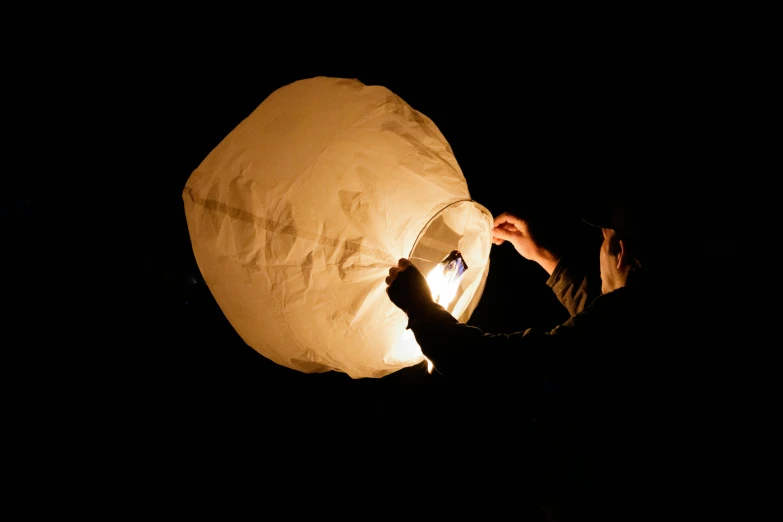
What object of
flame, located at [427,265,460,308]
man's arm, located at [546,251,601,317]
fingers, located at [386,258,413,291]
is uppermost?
fingers, located at [386,258,413,291]

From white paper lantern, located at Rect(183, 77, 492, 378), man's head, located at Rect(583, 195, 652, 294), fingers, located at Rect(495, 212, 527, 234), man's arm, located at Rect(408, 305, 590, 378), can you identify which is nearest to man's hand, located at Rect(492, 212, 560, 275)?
fingers, located at Rect(495, 212, 527, 234)

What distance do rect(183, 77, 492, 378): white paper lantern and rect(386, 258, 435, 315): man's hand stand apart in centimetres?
4

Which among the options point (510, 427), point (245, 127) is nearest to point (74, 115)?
point (245, 127)

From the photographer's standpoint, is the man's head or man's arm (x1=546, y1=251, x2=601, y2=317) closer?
the man's head

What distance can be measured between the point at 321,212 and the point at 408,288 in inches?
9.2

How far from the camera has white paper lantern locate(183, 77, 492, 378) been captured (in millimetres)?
792

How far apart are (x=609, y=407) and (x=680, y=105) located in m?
0.72

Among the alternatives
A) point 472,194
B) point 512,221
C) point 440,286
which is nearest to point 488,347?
point 440,286

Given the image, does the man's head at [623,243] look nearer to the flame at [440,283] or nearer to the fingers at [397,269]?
the flame at [440,283]

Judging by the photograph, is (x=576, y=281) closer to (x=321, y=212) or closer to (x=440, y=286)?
(x=440, y=286)

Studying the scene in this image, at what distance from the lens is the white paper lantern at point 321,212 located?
79 centimetres

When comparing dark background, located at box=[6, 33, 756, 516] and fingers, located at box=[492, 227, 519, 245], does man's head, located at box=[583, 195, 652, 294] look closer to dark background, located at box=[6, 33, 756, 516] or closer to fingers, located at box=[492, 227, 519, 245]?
dark background, located at box=[6, 33, 756, 516]

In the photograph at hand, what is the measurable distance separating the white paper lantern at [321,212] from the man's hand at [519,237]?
43 centimetres

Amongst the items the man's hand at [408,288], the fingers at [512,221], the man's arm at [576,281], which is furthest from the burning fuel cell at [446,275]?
the man's arm at [576,281]
